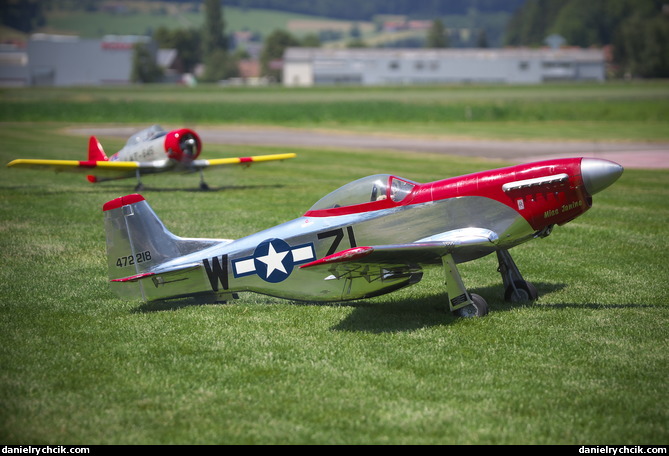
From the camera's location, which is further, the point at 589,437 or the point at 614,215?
the point at 614,215

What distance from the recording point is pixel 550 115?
57.0 metres

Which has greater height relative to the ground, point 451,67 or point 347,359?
point 347,359

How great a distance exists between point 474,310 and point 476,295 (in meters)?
0.28

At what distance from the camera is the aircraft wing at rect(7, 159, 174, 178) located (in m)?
19.5

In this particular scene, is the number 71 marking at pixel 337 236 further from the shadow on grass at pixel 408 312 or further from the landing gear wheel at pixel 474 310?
the landing gear wheel at pixel 474 310

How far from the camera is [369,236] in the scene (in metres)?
9.25

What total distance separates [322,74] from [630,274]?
140301 millimetres

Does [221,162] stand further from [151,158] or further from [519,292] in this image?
[519,292]

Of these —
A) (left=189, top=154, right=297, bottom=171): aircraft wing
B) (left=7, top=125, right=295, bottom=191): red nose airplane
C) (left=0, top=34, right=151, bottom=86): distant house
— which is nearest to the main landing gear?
(left=7, top=125, right=295, bottom=191): red nose airplane

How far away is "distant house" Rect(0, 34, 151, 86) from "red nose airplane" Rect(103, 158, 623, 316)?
162 metres

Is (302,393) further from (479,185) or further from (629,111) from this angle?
(629,111)

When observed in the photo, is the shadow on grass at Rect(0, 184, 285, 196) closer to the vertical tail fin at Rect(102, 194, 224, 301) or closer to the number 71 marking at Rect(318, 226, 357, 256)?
the vertical tail fin at Rect(102, 194, 224, 301)

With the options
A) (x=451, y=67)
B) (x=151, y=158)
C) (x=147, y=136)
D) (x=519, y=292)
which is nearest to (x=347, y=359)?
(x=519, y=292)
